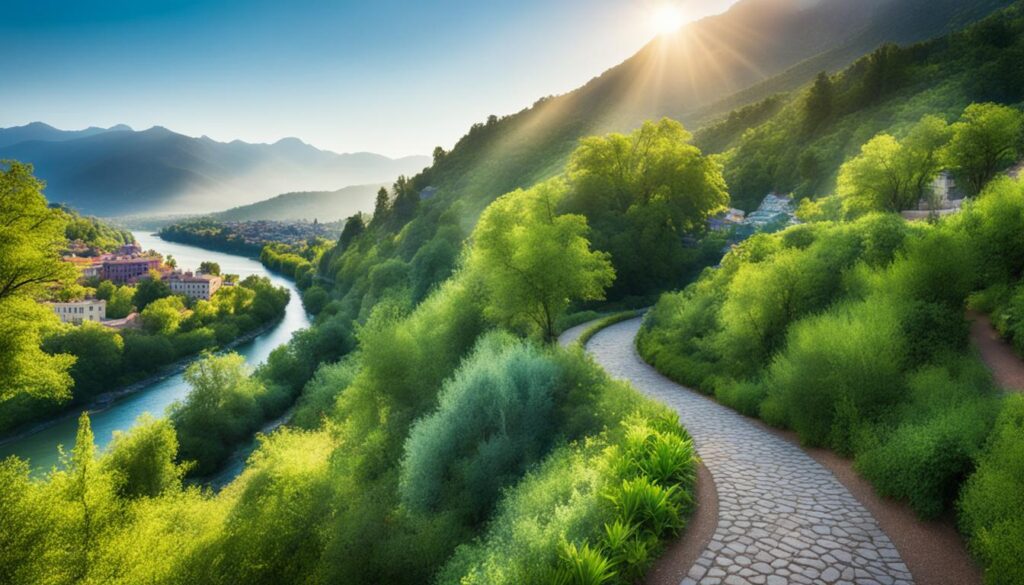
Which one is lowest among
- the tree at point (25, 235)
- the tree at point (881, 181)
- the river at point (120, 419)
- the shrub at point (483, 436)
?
the river at point (120, 419)

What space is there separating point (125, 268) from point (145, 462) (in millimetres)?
92277

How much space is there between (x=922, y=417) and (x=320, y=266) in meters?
105

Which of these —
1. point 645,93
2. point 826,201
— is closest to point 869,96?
point 826,201

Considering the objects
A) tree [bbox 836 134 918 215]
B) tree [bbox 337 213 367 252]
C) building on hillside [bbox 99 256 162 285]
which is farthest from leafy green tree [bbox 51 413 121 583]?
building on hillside [bbox 99 256 162 285]

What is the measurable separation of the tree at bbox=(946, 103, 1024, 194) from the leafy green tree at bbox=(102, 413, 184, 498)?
137 feet

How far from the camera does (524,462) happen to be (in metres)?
13.5

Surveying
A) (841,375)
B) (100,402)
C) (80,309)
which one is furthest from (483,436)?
(80,309)

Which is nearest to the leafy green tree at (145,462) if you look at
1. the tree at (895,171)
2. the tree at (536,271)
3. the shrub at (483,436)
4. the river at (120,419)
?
the river at (120,419)

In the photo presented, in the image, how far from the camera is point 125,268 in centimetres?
9581

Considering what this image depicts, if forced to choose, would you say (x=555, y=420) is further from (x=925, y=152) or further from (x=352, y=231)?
(x=352, y=231)

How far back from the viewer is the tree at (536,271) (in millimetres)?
20219

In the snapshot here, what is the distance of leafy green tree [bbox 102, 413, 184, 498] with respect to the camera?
73.6 ft

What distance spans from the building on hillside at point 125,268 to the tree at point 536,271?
91271 millimetres

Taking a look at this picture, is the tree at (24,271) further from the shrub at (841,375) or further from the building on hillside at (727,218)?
the building on hillside at (727,218)
